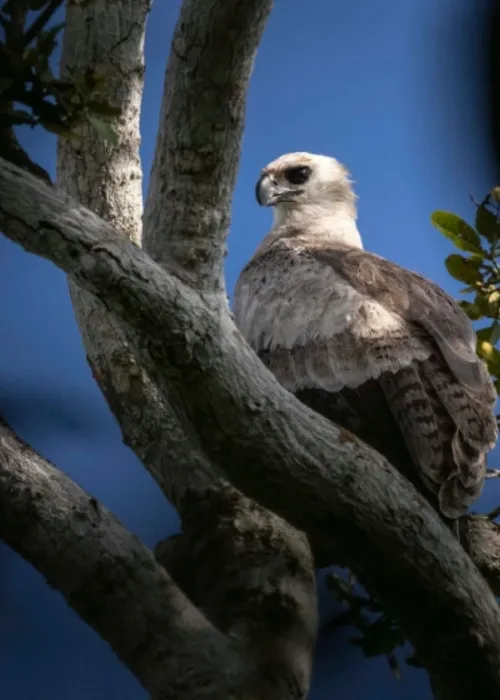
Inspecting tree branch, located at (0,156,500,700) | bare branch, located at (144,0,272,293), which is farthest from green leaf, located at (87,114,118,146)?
bare branch, located at (144,0,272,293)

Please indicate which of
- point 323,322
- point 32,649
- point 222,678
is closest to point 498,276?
point 323,322

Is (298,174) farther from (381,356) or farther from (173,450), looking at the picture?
(173,450)

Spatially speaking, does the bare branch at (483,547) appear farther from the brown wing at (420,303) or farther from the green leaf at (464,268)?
the green leaf at (464,268)

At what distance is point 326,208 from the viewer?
121 inches

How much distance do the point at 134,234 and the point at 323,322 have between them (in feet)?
1.70

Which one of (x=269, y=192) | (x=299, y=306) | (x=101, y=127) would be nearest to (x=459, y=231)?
(x=299, y=306)

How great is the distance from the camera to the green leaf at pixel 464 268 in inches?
102

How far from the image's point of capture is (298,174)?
307cm

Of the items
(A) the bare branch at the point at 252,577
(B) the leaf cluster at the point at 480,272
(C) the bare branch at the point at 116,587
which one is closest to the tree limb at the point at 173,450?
(A) the bare branch at the point at 252,577

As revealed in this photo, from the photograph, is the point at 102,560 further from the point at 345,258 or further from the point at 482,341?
the point at 482,341

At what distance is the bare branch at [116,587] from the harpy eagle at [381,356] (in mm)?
576

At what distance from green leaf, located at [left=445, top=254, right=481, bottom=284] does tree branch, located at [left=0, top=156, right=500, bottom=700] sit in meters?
0.97

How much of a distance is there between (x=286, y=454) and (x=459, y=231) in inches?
46.8

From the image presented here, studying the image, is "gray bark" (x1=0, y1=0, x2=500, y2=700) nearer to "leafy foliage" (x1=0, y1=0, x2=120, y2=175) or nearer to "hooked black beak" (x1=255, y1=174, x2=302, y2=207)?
"leafy foliage" (x1=0, y1=0, x2=120, y2=175)
